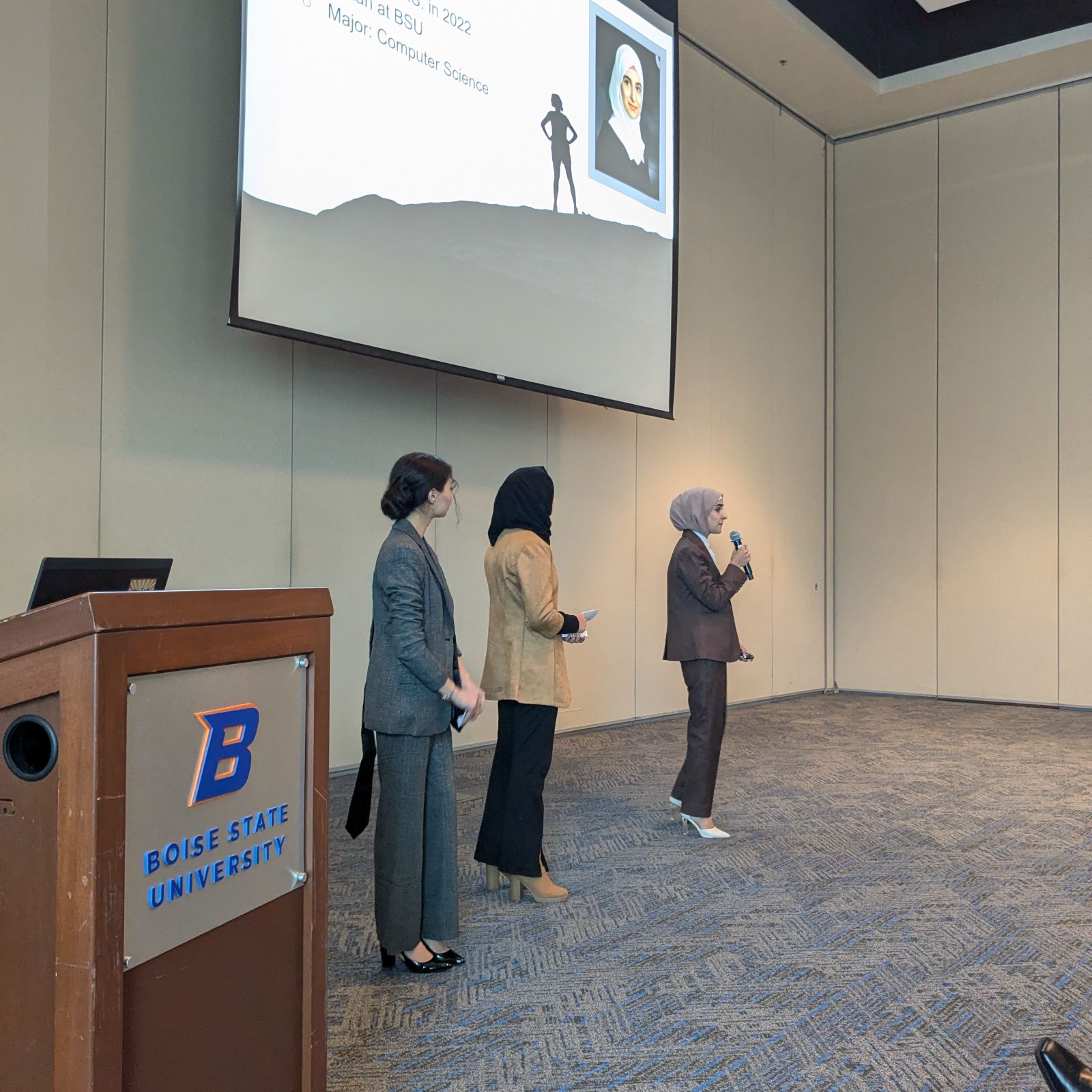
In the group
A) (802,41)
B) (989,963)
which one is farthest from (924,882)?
(802,41)

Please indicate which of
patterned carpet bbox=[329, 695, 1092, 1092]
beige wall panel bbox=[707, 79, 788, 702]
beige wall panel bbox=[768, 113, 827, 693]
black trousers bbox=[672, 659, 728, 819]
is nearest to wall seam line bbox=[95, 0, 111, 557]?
patterned carpet bbox=[329, 695, 1092, 1092]

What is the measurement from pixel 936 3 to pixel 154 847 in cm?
827

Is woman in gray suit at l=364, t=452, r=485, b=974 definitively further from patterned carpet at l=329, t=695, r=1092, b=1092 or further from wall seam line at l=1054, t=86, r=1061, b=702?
wall seam line at l=1054, t=86, r=1061, b=702

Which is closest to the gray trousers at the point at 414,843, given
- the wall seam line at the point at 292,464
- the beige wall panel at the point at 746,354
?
the wall seam line at the point at 292,464

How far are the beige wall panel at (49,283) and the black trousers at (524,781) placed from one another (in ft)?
6.25

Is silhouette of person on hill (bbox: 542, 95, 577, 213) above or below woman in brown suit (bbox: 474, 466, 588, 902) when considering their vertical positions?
above

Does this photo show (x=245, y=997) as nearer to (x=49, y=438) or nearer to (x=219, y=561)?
(x=49, y=438)

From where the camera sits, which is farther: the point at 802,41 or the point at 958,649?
the point at 958,649

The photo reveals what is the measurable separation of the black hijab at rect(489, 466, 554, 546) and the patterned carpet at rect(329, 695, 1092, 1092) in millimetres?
1224

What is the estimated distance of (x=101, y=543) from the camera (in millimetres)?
4074

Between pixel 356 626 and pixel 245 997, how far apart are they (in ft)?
13.2

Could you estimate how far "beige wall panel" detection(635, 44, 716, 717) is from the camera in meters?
7.14

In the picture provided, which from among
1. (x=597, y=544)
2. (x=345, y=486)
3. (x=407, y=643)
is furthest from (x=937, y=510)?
(x=407, y=643)

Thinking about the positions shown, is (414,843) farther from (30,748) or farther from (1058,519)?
(1058,519)
